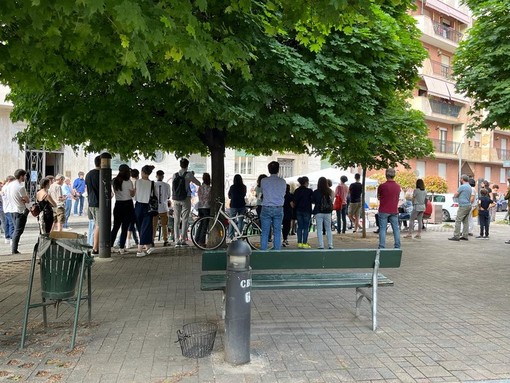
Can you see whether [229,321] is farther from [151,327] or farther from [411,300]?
[411,300]

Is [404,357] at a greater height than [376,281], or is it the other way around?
[376,281]

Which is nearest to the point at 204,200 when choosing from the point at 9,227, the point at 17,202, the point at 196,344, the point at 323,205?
the point at 323,205

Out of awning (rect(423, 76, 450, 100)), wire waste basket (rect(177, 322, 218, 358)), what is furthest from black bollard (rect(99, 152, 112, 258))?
awning (rect(423, 76, 450, 100))

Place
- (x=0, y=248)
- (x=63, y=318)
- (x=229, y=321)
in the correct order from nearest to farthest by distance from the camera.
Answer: (x=229, y=321), (x=63, y=318), (x=0, y=248)

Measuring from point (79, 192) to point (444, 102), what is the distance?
34549 mm

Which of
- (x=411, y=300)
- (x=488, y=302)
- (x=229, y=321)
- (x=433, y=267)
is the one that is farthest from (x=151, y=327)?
(x=433, y=267)

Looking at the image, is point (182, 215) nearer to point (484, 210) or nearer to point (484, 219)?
point (484, 210)

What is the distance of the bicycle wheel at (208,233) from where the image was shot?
1149cm

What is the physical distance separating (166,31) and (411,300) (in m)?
4.91

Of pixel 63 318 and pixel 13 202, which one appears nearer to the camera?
pixel 63 318

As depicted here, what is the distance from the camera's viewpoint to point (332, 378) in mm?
4195

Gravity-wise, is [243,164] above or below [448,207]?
above

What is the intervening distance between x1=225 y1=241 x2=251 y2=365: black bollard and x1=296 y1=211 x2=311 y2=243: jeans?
24.8 ft

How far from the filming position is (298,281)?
5.48m
